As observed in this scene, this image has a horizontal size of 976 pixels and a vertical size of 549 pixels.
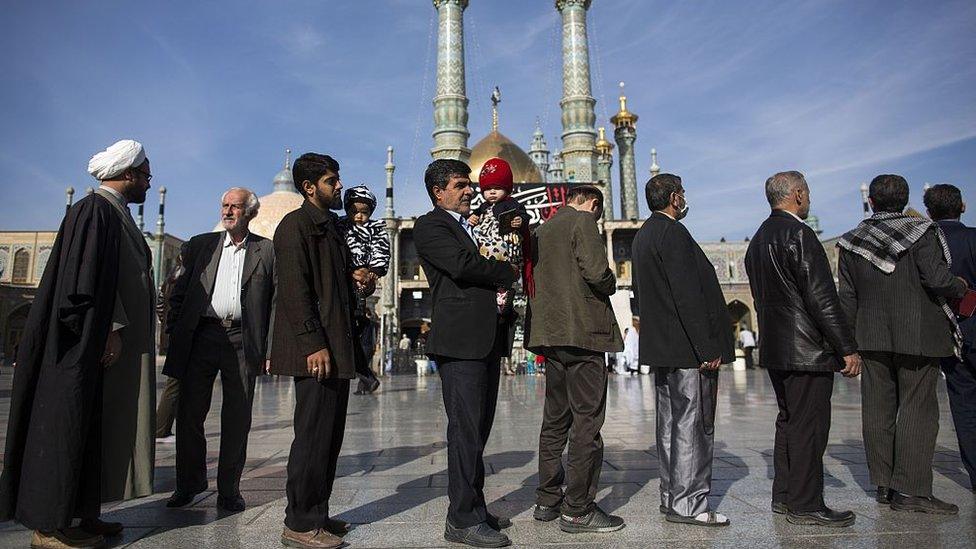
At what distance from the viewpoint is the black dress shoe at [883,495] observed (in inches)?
119

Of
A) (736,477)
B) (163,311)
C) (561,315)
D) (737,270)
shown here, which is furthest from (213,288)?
(737,270)

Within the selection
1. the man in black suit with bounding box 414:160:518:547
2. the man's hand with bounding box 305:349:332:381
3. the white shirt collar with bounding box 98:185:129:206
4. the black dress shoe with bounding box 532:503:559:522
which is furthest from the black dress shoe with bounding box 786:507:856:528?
the white shirt collar with bounding box 98:185:129:206

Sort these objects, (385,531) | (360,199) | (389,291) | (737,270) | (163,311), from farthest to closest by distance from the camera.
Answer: (737,270) < (389,291) < (163,311) < (360,199) < (385,531)

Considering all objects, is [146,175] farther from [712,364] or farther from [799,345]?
[799,345]

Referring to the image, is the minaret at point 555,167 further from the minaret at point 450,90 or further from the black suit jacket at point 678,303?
the black suit jacket at point 678,303

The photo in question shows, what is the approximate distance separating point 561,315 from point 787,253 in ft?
3.44

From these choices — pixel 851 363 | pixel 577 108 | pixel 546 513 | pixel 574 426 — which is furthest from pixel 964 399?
pixel 577 108

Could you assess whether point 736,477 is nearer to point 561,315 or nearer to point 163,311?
point 561,315

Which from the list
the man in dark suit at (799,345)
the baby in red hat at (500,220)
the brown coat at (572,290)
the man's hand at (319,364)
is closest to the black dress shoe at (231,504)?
the man's hand at (319,364)

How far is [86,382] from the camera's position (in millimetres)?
2432

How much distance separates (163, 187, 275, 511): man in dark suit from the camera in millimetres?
3150

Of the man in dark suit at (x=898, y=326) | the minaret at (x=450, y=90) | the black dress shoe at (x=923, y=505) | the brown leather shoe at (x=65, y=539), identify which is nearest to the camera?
the brown leather shoe at (x=65, y=539)

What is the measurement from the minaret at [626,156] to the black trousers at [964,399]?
1419 inches

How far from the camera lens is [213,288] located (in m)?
3.33
